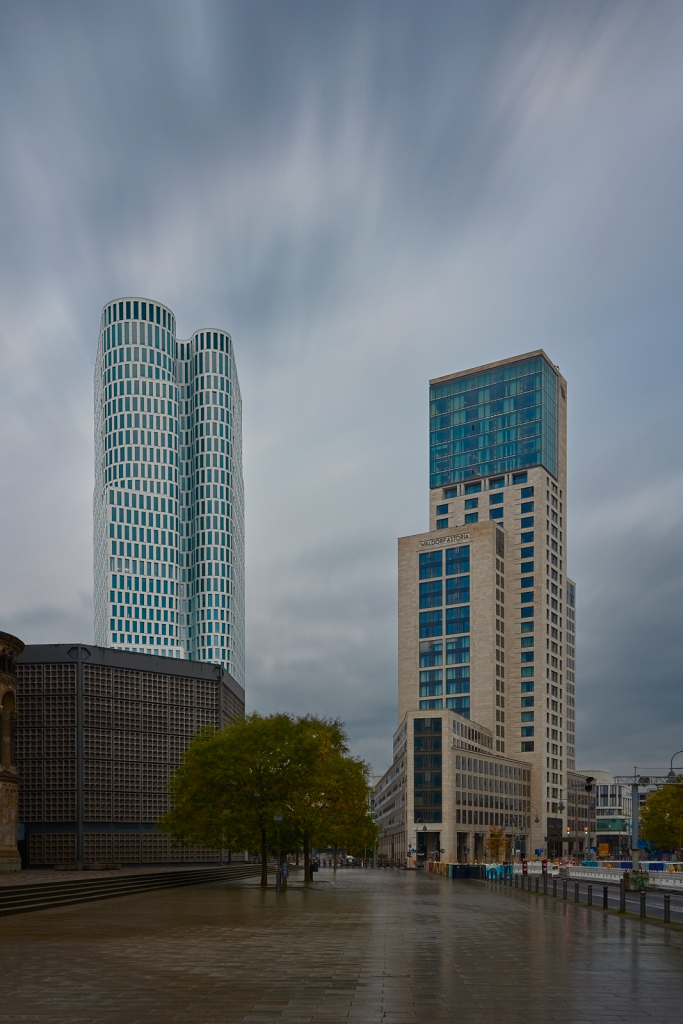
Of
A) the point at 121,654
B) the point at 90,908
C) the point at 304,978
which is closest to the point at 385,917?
the point at 90,908

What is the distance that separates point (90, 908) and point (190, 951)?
17.6m

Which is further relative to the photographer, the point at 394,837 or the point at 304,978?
the point at 394,837

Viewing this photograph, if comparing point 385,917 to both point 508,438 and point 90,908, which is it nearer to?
point 90,908

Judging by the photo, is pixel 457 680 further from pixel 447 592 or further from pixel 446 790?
pixel 446 790

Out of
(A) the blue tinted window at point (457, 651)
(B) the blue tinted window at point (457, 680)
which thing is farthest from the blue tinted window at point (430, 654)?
(B) the blue tinted window at point (457, 680)

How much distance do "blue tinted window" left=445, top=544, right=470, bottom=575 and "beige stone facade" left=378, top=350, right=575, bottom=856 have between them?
0.67 feet

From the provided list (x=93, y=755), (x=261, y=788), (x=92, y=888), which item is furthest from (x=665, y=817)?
(x=92, y=888)

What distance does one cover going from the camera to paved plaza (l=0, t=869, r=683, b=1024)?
15.1 m

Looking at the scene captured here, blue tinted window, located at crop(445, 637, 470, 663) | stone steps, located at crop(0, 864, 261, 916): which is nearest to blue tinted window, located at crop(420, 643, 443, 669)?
blue tinted window, located at crop(445, 637, 470, 663)

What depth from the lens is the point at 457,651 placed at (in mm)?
171375

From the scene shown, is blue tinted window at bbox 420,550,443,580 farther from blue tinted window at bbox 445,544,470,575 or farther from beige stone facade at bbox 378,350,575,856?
blue tinted window at bbox 445,544,470,575

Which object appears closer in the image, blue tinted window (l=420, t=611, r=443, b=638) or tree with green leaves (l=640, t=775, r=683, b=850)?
tree with green leaves (l=640, t=775, r=683, b=850)

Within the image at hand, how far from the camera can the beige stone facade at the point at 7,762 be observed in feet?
172

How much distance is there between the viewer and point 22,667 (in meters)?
68.6
